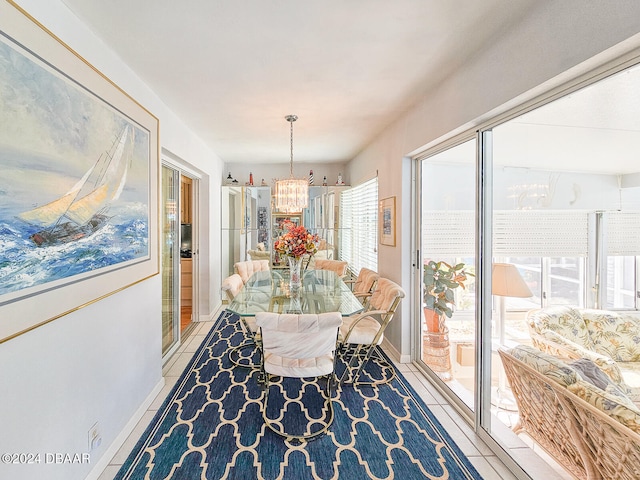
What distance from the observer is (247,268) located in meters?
4.13

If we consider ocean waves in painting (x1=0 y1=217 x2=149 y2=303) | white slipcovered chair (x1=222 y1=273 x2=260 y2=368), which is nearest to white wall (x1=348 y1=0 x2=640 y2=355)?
white slipcovered chair (x1=222 y1=273 x2=260 y2=368)

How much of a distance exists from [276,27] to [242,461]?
261cm

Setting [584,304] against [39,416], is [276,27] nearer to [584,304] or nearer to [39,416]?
[584,304]

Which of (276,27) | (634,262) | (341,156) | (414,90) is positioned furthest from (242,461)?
(341,156)

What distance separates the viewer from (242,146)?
4.24m

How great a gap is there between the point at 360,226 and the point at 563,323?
3.34 meters

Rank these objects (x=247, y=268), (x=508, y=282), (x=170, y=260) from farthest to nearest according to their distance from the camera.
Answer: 1. (x=247, y=268)
2. (x=170, y=260)
3. (x=508, y=282)

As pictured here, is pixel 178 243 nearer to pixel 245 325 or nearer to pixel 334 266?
pixel 245 325

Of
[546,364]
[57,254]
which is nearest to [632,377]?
[546,364]

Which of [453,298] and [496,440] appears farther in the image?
[453,298]

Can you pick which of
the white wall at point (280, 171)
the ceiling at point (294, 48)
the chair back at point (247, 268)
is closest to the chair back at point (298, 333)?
the ceiling at point (294, 48)

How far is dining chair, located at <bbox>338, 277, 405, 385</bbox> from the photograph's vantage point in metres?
2.54

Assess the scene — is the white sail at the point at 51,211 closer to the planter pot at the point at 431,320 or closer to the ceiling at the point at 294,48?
the ceiling at the point at 294,48

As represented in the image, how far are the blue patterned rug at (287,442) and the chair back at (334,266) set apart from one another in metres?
1.91
